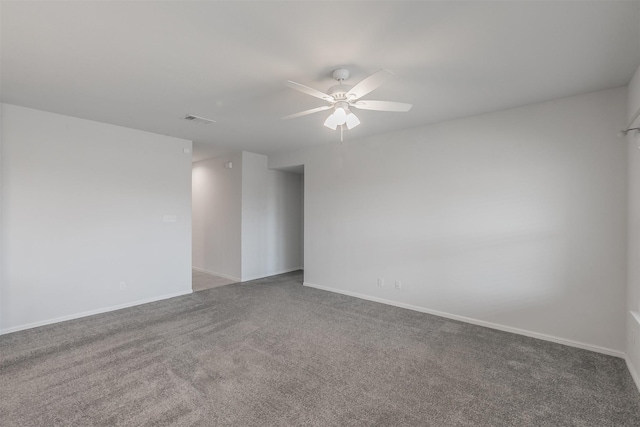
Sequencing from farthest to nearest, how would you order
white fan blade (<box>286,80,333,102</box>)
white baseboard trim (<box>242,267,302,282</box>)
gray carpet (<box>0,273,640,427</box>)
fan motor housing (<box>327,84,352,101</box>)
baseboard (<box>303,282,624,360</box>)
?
white baseboard trim (<box>242,267,302,282</box>) → baseboard (<box>303,282,624,360</box>) → fan motor housing (<box>327,84,352,101</box>) → white fan blade (<box>286,80,333,102</box>) → gray carpet (<box>0,273,640,427</box>)

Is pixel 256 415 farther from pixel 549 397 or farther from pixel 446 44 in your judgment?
pixel 446 44

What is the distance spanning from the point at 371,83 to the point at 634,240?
8.80ft

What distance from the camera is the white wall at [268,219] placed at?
5758mm

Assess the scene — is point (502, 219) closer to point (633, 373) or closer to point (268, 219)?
point (633, 373)

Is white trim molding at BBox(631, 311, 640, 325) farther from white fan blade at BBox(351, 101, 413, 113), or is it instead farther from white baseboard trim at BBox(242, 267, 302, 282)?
white baseboard trim at BBox(242, 267, 302, 282)

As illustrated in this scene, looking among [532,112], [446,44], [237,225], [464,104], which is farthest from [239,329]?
[532,112]

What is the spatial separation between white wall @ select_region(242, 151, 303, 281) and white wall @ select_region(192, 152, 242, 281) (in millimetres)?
165

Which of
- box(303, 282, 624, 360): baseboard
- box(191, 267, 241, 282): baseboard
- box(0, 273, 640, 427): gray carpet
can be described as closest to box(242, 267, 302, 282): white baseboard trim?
box(191, 267, 241, 282): baseboard

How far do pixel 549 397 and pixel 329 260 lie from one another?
340cm

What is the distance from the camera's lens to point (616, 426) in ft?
6.07

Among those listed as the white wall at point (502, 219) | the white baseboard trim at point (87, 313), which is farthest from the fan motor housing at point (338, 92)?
the white baseboard trim at point (87, 313)

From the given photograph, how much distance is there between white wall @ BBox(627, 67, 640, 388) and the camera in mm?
2338

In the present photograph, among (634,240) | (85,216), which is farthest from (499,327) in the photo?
(85,216)

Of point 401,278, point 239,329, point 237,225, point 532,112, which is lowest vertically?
point 239,329
